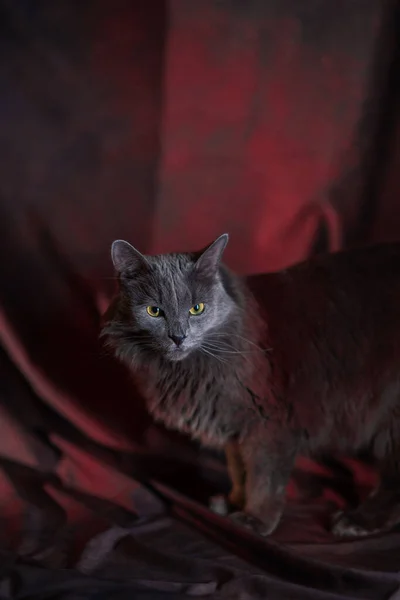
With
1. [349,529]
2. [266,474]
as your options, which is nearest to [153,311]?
[266,474]

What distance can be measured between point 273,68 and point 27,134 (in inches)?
27.3

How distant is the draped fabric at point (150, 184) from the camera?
4.70ft

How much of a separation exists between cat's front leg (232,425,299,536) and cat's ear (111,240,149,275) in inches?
18.3

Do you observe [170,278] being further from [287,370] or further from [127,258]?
[287,370]

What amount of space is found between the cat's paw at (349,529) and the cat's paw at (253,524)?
0.15 meters

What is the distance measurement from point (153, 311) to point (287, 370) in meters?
0.36

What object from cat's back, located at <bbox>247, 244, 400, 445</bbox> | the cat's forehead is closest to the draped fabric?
cat's back, located at <bbox>247, 244, 400, 445</bbox>

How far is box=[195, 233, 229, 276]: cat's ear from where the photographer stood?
3.77 feet

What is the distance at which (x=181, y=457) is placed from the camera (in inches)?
62.1

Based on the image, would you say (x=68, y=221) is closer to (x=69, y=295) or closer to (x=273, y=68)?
(x=69, y=295)

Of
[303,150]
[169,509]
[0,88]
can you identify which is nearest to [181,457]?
[169,509]

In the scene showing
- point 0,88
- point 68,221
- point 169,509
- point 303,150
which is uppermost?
point 0,88

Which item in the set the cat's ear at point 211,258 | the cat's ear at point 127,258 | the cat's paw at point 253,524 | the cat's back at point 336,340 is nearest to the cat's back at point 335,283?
the cat's back at point 336,340

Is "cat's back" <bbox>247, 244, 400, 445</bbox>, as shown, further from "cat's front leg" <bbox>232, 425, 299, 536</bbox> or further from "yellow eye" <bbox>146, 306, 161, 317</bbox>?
"yellow eye" <bbox>146, 306, 161, 317</bbox>
